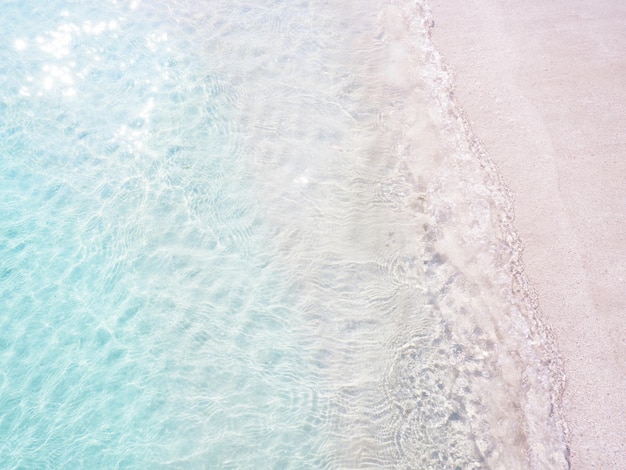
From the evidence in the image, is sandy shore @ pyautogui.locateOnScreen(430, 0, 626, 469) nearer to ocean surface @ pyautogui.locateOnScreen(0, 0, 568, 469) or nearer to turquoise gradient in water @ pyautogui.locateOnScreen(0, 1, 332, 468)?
ocean surface @ pyautogui.locateOnScreen(0, 0, 568, 469)

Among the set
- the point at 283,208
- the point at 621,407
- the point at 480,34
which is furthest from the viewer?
the point at 480,34

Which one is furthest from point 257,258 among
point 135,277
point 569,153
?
point 569,153

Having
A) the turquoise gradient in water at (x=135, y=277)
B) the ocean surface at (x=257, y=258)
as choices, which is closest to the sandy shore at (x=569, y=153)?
the ocean surface at (x=257, y=258)

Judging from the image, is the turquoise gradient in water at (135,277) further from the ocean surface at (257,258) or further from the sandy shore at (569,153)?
the sandy shore at (569,153)

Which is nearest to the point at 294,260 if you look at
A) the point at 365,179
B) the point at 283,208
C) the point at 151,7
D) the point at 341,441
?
the point at 283,208

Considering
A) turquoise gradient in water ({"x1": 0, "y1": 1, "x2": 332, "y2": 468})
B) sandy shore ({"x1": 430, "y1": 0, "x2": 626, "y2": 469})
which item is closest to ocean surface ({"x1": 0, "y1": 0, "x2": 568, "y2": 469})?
turquoise gradient in water ({"x1": 0, "y1": 1, "x2": 332, "y2": 468})

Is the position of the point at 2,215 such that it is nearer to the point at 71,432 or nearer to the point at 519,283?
the point at 71,432

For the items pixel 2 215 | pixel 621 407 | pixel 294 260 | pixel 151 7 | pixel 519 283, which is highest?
pixel 151 7
